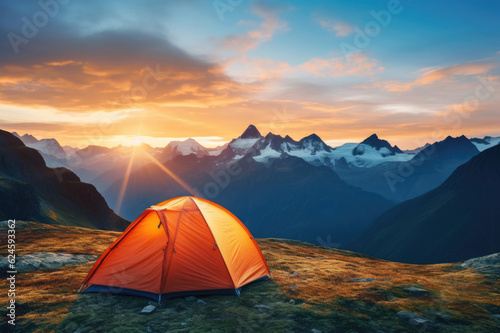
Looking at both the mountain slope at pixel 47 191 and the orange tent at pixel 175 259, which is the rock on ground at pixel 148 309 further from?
the mountain slope at pixel 47 191

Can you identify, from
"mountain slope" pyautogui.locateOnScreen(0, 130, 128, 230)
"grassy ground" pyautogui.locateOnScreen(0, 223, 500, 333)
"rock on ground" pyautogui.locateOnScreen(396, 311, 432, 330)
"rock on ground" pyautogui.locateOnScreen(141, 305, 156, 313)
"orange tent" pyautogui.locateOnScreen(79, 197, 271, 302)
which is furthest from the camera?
"mountain slope" pyautogui.locateOnScreen(0, 130, 128, 230)

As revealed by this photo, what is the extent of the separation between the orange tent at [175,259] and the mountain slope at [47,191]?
79404mm

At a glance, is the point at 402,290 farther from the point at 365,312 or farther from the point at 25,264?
the point at 25,264

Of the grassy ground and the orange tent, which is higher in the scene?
the orange tent

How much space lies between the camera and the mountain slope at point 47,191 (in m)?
80.8

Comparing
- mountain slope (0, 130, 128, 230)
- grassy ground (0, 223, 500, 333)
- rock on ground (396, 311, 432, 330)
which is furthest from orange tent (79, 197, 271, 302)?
mountain slope (0, 130, 128, 230)

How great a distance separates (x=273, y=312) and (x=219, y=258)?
370 centimetres

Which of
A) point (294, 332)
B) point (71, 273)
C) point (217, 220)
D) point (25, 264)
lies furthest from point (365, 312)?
point (25, 264)

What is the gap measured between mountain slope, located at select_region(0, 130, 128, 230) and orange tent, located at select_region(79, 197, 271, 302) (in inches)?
3126

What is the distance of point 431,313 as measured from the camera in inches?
465

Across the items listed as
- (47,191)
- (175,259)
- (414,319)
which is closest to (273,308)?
(175,259)

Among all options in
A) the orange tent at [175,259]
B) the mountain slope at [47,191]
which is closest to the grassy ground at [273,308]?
the orange tent at [175,259]

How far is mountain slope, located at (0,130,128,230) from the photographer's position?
8081 cm

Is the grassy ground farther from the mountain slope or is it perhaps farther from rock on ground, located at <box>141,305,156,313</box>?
the mountain slope
